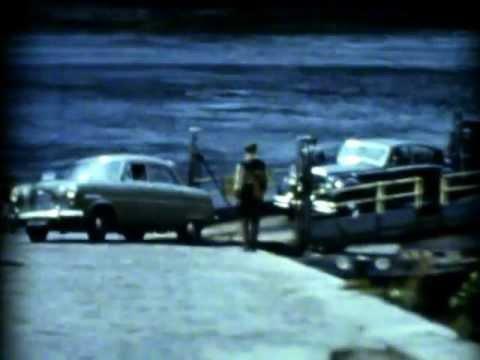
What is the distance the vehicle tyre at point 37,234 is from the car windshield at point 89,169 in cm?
27

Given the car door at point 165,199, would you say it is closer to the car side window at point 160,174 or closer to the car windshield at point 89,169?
the car side window at point 160,174

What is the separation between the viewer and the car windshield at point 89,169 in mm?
5289

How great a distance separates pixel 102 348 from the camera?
6234 millimetres

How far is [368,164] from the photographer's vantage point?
24.8 ft

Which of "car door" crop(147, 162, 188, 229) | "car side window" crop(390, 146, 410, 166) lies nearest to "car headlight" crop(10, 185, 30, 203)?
"car door" crop(147, 162, 188, 229)

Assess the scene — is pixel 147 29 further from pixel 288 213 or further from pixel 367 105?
pixel 288 213

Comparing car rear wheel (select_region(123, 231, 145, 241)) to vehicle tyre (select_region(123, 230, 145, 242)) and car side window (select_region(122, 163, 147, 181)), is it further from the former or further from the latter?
car side window (select_region(122, 163, 147, 181))

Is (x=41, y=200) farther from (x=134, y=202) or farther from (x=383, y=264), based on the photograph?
(x=383, y=264)

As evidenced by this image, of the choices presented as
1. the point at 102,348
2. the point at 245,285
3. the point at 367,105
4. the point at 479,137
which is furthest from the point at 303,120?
the point at 245,285

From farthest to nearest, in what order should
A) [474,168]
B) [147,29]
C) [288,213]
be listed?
[288,213], [474,168], [147,29]

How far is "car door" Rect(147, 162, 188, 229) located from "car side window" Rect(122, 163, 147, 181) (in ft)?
0.11

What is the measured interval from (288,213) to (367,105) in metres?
2.08

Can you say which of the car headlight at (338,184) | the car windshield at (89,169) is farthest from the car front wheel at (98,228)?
the car headlight at (338,184)

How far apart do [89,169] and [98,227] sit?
1.06 m
